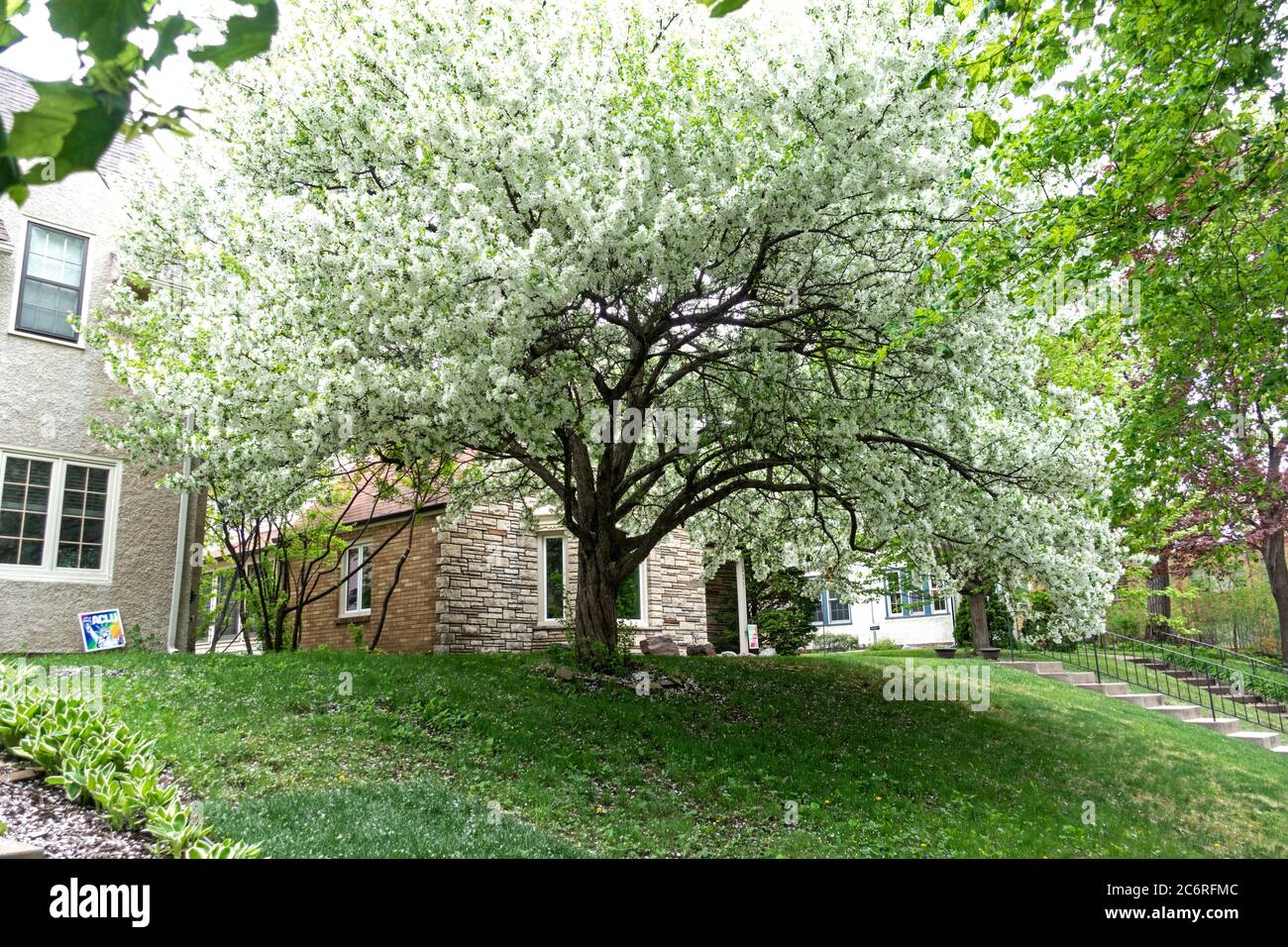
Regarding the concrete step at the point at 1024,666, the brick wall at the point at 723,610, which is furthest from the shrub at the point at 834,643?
the concrete step at the point at 1024,666

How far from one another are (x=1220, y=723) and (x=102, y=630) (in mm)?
19458

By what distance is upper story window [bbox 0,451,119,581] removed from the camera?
12.6m

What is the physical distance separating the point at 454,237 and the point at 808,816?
6.26 m

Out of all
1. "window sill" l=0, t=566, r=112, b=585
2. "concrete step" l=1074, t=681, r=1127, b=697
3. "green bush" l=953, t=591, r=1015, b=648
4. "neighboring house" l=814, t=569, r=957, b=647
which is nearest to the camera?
"window sill" l=0, t=566, r=112, b=585

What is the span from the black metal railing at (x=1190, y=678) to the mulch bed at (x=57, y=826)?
60.6 feet

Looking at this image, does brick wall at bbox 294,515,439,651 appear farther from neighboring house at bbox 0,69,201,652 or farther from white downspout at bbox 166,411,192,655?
neighboring house at bbox 0,69,201,652

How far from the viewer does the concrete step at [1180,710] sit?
684 inches

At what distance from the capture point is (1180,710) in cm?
1745

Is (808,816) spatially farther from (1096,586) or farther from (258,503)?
(258,503)

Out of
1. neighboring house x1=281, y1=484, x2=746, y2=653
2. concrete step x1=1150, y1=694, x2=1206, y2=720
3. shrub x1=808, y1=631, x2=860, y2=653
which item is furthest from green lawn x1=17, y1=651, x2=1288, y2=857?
shrub x1=808, y1=631, x2=860, y2=653

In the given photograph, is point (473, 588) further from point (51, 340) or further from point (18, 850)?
point (18, 850)

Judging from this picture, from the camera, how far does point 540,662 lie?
13.0m

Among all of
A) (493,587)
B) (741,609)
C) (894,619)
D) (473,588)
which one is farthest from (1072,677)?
(473,588)

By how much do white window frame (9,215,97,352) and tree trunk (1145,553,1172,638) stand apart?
25.3 metres
